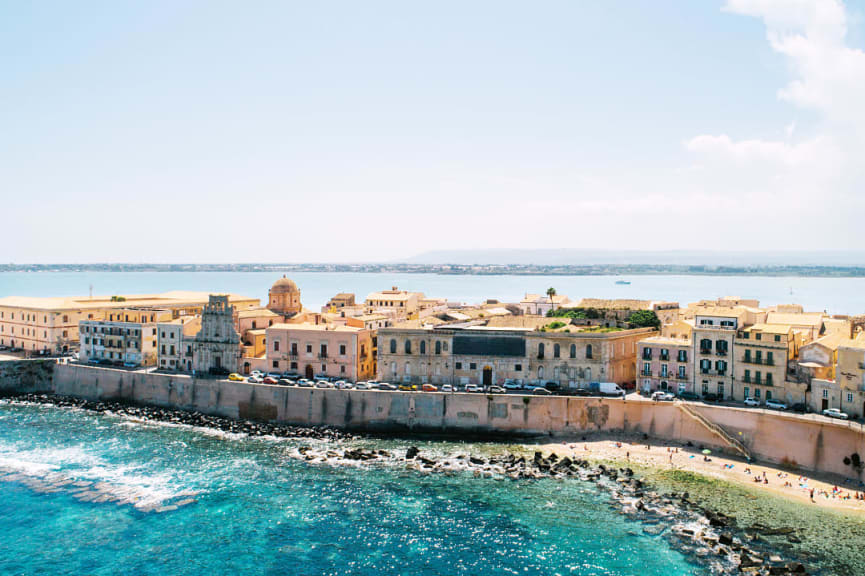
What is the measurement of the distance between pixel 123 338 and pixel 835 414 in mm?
70374

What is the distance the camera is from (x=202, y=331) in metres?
74.4

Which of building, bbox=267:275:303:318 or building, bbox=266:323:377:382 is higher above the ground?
building, bbox=267:275:303:318

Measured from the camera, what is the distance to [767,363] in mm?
56031

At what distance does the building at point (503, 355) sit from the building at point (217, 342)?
647 inches

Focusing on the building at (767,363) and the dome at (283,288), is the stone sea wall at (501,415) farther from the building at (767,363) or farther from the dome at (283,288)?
the dome at (283,288)

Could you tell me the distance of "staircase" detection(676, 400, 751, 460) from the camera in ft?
170

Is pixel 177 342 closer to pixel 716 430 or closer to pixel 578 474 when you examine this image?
pixel 578 474

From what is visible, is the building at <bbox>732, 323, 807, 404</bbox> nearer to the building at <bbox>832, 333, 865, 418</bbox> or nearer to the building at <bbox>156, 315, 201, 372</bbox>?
the building at <bbox>832, 333, 865, 418</bbox>

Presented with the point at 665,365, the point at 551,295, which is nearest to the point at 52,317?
the point at 551,295

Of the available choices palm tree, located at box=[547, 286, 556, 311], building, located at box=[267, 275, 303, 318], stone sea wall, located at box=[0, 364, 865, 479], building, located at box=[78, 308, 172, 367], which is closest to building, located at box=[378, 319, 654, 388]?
stone sea wall, located at box=[0, 364, 865, 479]

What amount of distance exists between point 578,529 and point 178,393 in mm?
45298

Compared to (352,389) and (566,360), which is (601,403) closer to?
(566,360)

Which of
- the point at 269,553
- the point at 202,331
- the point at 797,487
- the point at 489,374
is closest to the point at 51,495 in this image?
the point at 269,553

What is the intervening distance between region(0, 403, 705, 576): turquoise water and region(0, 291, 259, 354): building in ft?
112
